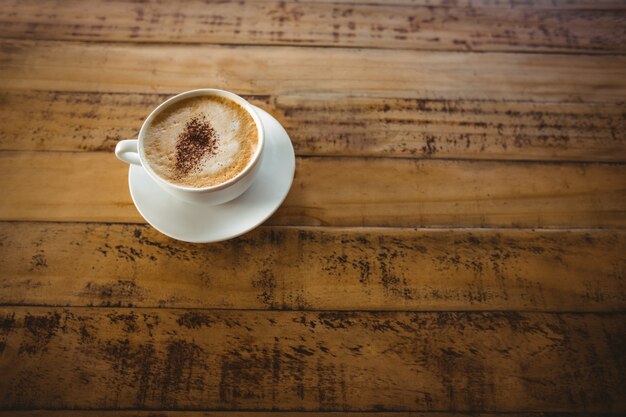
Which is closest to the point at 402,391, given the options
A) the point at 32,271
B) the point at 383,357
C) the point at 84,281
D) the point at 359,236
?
the point at 383,357

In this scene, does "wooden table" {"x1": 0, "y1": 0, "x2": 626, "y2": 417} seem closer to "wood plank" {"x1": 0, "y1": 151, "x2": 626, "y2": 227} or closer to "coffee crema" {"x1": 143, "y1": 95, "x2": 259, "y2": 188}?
"wood plank" {"x1": 0, "y1": 151, "x2": 626, "y2": 227}

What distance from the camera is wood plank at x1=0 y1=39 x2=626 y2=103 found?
106 cm

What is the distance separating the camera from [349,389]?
79 centimetres

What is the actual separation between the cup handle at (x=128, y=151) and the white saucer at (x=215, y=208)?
56 millimetres

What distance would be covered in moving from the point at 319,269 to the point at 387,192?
0.24 m

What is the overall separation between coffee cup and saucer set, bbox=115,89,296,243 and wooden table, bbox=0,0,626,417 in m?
0.09

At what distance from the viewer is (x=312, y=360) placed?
0.80 m

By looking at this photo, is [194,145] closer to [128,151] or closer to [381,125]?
[128,151]

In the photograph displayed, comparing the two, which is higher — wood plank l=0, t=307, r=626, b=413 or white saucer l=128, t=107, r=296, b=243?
white saucer l=128, t=107, r=296, b=243

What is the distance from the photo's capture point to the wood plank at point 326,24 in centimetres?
112

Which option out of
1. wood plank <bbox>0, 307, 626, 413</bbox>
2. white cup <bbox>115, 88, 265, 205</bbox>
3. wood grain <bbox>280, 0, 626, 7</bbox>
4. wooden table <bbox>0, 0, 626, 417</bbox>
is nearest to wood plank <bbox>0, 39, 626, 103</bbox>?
wooden table <bbox>0, 0, 626, 417</bbox>

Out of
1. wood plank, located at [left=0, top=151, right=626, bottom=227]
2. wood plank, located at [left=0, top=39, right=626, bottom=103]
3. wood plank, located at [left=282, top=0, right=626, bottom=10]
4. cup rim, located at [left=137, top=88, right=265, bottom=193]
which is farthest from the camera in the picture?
wood plank, located at [left=282, top=0, right=626, bottom=10]

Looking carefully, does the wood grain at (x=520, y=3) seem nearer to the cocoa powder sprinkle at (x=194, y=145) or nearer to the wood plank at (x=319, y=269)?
the cocoa powder sprinkle at (x=194, y=145)

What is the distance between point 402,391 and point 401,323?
4.8 inches
